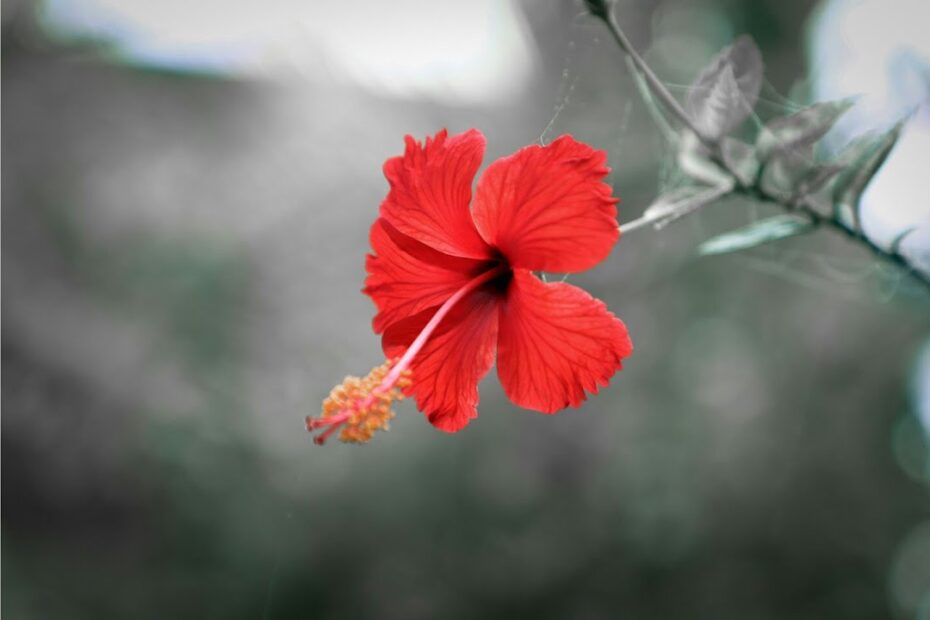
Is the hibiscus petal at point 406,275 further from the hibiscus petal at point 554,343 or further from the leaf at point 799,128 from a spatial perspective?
the leaf at point 799,128

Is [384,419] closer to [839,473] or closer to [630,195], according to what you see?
[630,195]

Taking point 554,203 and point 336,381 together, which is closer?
point 554,203

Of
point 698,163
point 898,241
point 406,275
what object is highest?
point 406,275

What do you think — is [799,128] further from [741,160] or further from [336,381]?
[336,381]

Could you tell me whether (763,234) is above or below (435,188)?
below

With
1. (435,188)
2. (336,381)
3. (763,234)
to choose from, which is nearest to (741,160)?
(763,234)

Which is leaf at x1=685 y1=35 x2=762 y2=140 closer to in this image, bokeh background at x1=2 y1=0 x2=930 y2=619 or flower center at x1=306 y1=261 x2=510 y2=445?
flower center at x1=306 y1=261 x2=510 y2=445

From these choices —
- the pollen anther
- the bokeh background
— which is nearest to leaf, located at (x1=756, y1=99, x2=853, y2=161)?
the pollen anther
